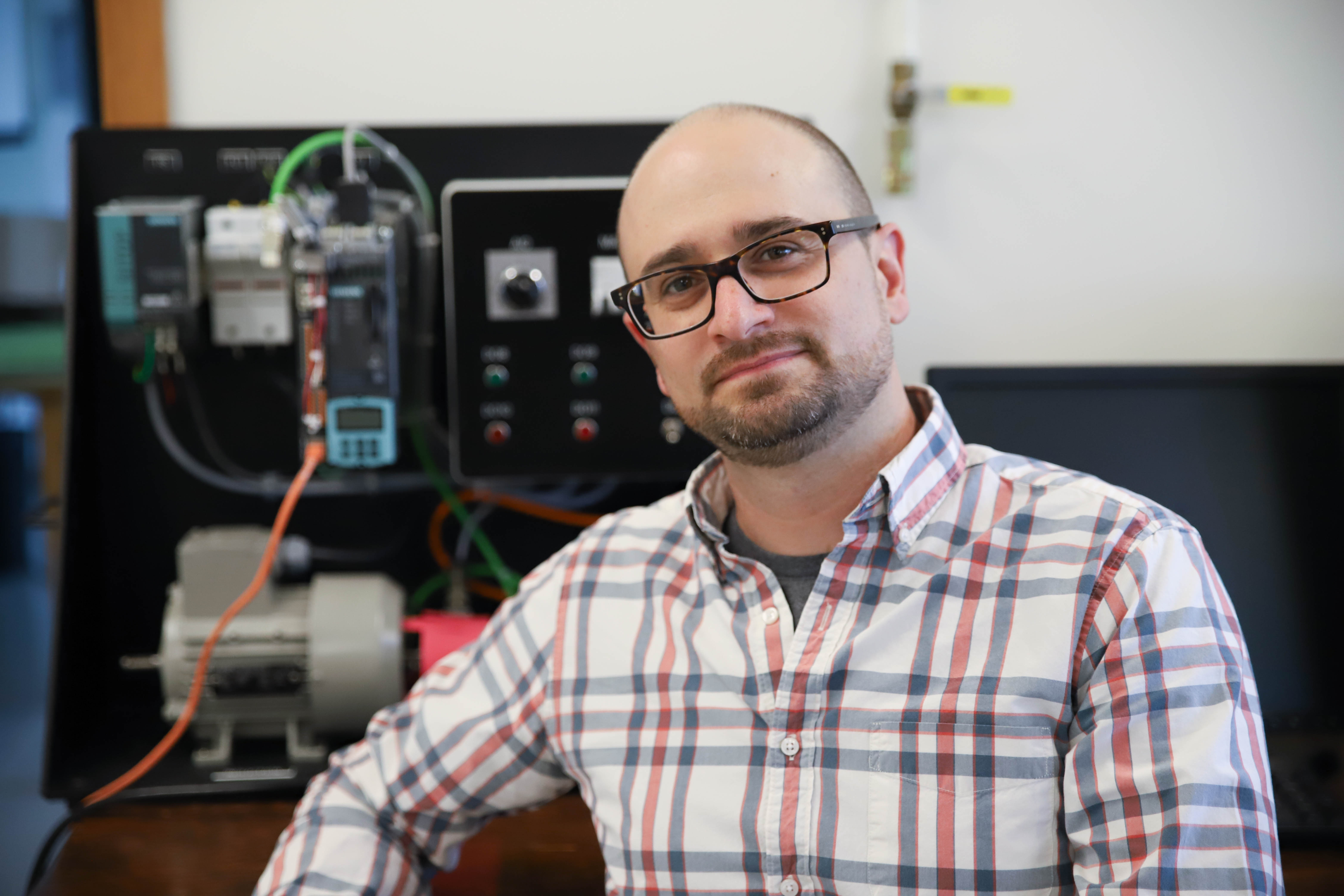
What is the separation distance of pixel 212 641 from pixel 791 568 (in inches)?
33.4

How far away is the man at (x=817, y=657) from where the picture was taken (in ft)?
2.65

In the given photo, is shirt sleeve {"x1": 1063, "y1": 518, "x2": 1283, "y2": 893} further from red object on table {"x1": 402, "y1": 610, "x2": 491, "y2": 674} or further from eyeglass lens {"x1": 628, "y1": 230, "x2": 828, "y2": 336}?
red object on table {"x1": 402, "y1": 610, "x2": 491, "y2": 674}

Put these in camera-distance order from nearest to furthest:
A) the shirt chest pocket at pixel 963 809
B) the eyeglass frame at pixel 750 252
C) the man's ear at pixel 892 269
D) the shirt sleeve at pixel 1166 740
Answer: the shirt sleeve at pixel 1166 740 < the shirt chest pocket at pixel 963 809 < the eyeglass frame at pixel 750 252 < the man's ear at pixel 892 269

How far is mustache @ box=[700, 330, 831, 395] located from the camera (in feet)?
3.12

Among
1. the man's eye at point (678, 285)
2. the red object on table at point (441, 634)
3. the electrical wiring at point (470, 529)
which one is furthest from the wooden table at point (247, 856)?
the man's eye at point (678, 285)

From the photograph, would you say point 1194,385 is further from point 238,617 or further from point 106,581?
point 106,581

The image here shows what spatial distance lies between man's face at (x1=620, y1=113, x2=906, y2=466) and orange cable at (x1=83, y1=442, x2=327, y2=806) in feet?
2.04

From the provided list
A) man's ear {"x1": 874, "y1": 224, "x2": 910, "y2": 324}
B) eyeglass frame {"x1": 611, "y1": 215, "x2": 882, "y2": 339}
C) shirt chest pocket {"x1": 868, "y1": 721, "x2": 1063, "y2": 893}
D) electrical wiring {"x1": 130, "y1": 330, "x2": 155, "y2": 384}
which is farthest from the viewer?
electrical wiring {"x1": 130, "y1": 330, "x2": 155, "y2": 384}

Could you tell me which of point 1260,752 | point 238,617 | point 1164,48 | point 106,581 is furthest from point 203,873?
point 1164,48

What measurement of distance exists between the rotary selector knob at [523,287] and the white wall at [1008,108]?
1.06 feet

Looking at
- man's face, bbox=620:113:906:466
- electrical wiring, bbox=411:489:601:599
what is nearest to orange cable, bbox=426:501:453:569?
electrical wiring, bbox=411:489:601:599

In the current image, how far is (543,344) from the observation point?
57.8 inches

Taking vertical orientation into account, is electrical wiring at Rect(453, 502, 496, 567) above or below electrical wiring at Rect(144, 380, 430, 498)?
below

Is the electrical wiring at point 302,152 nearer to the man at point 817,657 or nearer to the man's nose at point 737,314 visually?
the man at point 817,657
